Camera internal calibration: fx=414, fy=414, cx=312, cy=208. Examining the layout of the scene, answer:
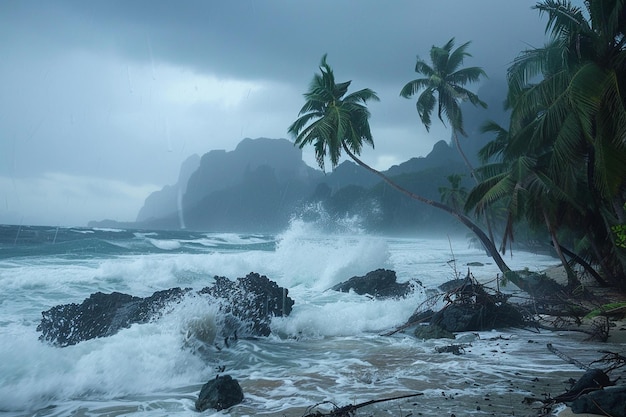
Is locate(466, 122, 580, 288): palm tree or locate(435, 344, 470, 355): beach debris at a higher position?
locate(466, 122, 580, 288): palm tree

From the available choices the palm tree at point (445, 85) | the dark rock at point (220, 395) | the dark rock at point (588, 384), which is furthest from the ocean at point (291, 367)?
the palm tree at point (445, 85)

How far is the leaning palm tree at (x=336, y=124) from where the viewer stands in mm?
17362

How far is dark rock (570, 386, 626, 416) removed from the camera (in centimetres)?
395

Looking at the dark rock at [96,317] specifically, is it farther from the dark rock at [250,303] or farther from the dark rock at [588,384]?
the dark rock at [588,384]

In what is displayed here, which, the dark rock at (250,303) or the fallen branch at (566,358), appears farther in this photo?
the dark rock at (250,303)

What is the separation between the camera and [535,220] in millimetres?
15227

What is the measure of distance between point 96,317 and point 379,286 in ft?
31.9

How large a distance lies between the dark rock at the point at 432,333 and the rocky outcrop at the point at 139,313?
372 centimetres

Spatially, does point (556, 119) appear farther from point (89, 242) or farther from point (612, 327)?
point (89, 242)

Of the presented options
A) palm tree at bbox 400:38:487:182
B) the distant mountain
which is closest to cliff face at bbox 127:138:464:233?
the distant mountain

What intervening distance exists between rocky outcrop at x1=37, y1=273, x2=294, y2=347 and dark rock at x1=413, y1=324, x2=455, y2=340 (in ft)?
12.2

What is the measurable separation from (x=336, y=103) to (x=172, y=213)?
539 feet

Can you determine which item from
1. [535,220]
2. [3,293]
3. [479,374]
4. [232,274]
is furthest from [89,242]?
[479,374]

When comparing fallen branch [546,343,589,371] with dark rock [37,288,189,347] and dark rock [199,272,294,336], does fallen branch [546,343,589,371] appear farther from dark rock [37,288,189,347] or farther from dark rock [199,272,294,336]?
dark rock [37,288,189,347]
